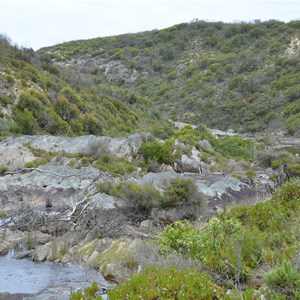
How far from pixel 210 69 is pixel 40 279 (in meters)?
64.1

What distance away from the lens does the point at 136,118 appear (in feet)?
146

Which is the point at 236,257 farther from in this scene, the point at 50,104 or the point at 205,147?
the point at 50,104

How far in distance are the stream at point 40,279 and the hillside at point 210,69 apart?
4409 centimetres

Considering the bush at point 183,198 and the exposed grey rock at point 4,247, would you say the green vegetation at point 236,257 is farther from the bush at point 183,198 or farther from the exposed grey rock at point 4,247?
the exposed grey rock at point 4,247

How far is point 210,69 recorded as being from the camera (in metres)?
73.9

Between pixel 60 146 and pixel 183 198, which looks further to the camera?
pixel 60 146

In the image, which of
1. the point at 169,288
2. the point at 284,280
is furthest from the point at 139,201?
the point at 284,280

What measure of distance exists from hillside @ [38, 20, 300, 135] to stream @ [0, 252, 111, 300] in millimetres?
44091

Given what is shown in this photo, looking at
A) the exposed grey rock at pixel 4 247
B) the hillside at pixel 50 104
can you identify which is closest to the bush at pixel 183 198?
the exposed grey rock at pixel 4 247

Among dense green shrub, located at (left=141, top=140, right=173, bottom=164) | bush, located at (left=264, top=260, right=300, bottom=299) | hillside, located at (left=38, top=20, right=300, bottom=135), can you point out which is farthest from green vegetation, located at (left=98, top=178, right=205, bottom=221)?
hillside, located at (left=38, top=20, right=300, bottom=135)

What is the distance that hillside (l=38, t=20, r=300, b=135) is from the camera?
2466 inches

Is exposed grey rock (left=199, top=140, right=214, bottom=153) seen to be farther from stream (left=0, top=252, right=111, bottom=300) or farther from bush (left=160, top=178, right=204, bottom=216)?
stream (left=0, top=252, right=111, bottom=300)

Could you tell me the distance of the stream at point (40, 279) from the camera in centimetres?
1179

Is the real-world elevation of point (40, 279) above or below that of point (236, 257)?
below
